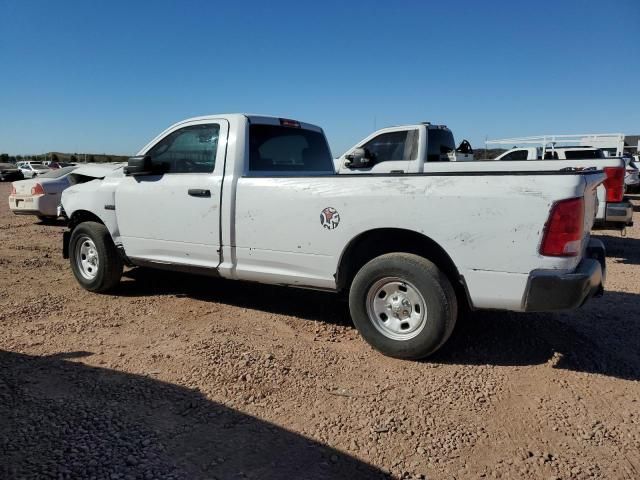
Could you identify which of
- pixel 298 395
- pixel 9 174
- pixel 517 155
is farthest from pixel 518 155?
pixel 9 174

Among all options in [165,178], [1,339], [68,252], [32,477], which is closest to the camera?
[32,477]

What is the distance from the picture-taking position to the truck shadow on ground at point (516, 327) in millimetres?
3991

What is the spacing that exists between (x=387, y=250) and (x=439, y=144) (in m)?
5.73

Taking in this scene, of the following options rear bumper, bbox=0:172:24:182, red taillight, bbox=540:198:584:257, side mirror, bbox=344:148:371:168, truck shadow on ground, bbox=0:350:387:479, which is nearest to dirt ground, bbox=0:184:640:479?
truck shadow on ground, bbox=0:350:387:479

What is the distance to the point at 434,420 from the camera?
312 centimetres

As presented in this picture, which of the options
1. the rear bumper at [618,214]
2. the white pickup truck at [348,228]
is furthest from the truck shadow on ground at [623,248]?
the white pickup truck at [348,228]

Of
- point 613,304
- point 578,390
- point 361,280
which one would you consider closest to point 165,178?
point 361,280

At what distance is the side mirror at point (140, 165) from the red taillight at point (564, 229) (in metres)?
3.77

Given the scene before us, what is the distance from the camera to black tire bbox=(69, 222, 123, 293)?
18.3 ft

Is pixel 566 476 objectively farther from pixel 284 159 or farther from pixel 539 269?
pixel 284 159

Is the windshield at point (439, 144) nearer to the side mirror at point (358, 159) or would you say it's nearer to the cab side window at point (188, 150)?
the side mirror at point (358, 159)

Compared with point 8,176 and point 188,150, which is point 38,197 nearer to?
point 188,150

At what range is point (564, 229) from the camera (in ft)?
10.7

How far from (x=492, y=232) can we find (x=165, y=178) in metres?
3.28
